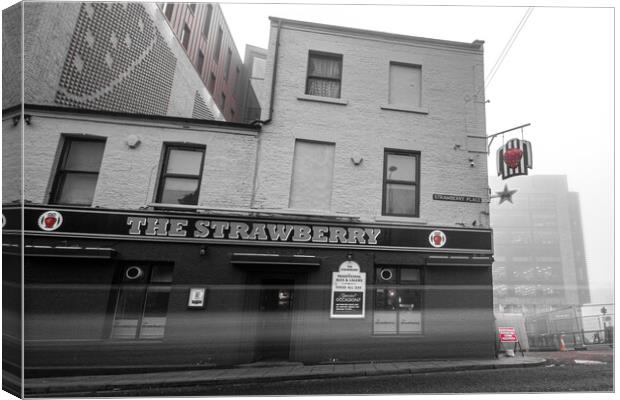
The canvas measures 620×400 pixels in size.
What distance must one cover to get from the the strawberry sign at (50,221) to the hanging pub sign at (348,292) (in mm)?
5118

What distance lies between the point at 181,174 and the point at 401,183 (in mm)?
4583

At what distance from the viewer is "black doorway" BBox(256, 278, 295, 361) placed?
5.52 meters

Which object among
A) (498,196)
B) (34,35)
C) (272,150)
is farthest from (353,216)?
(34,35)

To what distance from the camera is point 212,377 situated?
16.6ft

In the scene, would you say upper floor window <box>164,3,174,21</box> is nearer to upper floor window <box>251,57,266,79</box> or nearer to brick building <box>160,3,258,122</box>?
brick building <box>160,3,258,122</box>

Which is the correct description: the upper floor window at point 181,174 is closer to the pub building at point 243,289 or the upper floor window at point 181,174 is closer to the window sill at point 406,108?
the pub building at point 243,289

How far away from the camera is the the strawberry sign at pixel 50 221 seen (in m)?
6.01

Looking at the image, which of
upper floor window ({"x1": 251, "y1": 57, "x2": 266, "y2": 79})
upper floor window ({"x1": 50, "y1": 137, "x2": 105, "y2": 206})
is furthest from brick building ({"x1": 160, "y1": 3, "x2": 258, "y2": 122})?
upper floor window ({"x1": 50, "y1": 137, "x2": 105, "y2": 206})

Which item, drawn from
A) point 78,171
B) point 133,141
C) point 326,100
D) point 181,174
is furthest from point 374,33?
point 78,171

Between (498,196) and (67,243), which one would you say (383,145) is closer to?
(498,196)

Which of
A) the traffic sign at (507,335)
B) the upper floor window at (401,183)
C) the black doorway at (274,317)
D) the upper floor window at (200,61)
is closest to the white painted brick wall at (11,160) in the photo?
the black doorway at (274,317)

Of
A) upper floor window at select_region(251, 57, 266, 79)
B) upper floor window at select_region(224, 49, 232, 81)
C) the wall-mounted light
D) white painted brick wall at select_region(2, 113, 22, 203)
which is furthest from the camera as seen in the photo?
upper floor window at select_region(224, 49, 232, 81)

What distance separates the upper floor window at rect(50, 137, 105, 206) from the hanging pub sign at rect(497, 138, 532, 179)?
8153 millimetres

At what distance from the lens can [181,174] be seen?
6949 mm
